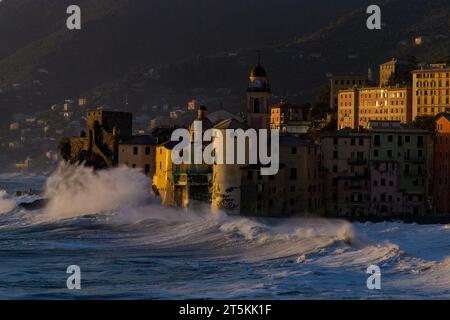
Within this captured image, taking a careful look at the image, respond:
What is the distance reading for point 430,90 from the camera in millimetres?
151500

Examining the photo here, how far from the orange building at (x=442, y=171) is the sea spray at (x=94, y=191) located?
25836 millimetres

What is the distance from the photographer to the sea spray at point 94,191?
11438cm

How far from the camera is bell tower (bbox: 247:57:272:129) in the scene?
113 m

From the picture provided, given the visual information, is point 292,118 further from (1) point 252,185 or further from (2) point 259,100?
(1) point 252,185

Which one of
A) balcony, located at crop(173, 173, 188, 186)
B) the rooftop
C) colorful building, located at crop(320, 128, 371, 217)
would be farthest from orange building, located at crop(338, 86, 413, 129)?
balcony, located at crop(173, 173, 188, 186)

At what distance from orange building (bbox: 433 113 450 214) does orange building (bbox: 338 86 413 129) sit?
3973cm

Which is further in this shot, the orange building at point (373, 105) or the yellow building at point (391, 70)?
the yellow building at point (391, 70)

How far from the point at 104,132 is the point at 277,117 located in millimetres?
44838

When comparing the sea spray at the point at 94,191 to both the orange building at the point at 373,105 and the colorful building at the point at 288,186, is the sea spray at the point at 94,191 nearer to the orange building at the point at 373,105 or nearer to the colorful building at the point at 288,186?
the colorful building at the point at 288,186

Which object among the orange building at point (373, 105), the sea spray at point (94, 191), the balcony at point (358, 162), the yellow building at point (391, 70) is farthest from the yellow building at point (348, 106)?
the balcony at point (358, 162)

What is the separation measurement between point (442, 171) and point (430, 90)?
42718 millimetres

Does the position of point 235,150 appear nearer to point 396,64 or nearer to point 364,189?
point 364,189

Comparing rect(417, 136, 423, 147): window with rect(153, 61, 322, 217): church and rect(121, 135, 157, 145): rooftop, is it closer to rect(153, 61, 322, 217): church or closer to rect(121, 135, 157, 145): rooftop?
rect(153, 61, 322, 217): church
